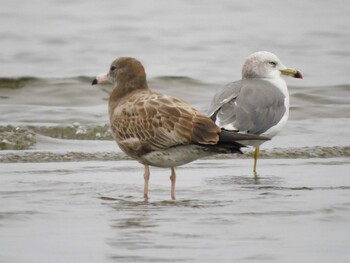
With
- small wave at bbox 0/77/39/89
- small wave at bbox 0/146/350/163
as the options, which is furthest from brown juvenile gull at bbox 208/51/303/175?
small wave at bbox 0/77/39/89

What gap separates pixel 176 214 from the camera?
736 cm

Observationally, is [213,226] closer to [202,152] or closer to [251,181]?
[202,152]

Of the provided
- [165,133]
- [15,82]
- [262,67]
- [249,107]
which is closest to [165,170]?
[249,107]

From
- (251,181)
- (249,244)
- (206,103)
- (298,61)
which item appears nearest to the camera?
(249,244)

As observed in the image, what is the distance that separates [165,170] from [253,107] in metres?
1.01

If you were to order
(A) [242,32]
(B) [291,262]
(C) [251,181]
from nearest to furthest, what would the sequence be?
1. (B) [291,262]
2. (C) [251,181]
3. (A) [242,32]

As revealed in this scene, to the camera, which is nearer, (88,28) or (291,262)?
(291,262)

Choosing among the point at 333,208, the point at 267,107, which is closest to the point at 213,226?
the point at 333,208

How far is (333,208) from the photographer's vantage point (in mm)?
7398

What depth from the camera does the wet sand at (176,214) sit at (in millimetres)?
6246

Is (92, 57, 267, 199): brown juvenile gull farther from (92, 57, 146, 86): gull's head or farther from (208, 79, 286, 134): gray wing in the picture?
(208, 79, 286, 134): gray wing

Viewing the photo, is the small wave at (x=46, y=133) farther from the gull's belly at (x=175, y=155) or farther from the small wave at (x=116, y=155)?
the gull's belly at (x=175, y=155)

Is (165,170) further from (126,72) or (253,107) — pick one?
(126,72)

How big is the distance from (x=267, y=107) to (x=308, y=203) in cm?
229
